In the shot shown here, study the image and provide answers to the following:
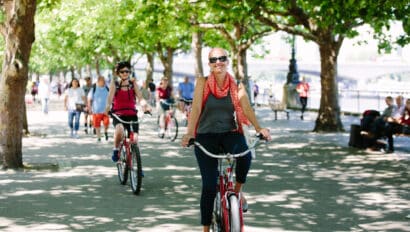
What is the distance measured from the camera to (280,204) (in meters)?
8.83

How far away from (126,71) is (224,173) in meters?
4.40

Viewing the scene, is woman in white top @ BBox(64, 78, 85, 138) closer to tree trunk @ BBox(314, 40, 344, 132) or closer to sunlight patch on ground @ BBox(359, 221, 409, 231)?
tree trunk @ BBox(314, 40, 344, 132)

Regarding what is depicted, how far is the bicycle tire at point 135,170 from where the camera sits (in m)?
9.57

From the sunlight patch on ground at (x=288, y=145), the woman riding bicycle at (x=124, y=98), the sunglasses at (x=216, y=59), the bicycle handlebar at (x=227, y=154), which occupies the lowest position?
the sunlight patch on ground at (x=288, y=145)

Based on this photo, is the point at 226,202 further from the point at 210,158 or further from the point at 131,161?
the point at 131,161

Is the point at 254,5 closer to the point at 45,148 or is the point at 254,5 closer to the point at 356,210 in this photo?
the point at 45,148

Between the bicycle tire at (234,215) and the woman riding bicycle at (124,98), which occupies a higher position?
the woman riding bicycle at (124,98)

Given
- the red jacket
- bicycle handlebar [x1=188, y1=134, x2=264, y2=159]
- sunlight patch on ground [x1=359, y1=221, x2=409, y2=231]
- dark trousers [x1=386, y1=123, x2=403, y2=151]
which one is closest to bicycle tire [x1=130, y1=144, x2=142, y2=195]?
sunlight patch on ground [x1=359, y1=221, x2=409, y2=231]

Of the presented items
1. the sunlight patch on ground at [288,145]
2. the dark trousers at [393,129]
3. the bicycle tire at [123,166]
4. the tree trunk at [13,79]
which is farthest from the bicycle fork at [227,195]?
the sunlight patch on ground at [288,145]

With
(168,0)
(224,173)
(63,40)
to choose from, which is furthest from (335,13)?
(63,40)

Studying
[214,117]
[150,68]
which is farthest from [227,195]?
[150,68]

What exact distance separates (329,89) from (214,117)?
52.1 feet

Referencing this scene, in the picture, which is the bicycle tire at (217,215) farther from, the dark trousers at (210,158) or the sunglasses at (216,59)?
the sunglasses at (216,59)

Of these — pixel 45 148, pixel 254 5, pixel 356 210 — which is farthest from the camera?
pixel 254 5
